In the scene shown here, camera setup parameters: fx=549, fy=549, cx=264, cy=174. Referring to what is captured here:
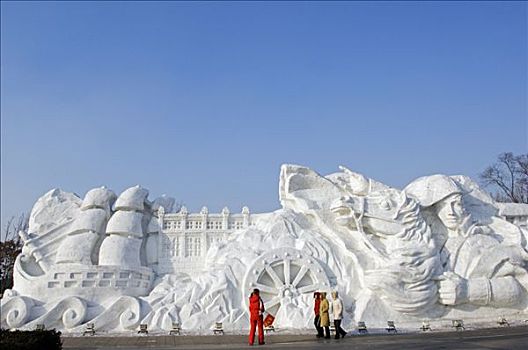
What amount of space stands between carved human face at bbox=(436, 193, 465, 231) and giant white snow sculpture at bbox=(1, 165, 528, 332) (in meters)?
0.04

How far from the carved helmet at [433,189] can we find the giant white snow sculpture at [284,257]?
0.03m

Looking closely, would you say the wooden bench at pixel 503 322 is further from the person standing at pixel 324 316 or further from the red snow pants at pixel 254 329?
the red snow pants at pixel 254 329

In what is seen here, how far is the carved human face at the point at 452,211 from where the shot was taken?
569 inches

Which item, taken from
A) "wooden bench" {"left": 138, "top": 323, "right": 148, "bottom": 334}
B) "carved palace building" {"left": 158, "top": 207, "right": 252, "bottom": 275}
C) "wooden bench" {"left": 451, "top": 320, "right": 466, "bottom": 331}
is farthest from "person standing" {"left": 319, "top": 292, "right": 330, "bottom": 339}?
"carved palace building" {"left": 158, "top": 207, "right": 252, "bottom": 275}

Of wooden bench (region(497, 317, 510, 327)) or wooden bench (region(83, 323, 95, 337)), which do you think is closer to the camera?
wooden bench (region(83, 323, 95, 337))

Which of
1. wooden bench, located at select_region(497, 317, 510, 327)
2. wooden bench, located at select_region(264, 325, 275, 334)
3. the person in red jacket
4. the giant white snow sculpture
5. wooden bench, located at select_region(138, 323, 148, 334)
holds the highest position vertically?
the giant white snow sculpture

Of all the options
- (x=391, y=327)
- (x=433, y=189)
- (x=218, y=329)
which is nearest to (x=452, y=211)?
(x=433, y=189)

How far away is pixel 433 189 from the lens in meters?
14.7

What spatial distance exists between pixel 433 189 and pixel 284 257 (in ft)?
14.8

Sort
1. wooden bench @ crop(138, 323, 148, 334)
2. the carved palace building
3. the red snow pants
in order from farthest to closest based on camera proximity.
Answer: the carved palace building, wooden bench @ crop(138, 323, 148, 334), the red snow pants

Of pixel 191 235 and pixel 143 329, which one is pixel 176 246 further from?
pixel 143 329

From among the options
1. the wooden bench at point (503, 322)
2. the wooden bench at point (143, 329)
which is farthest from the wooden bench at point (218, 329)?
the wooden bench at point (503, 322)

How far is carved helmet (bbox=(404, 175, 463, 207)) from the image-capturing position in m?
14.6

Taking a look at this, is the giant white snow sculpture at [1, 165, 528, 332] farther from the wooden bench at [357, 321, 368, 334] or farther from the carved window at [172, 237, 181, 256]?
the wooden bench at [357, 321, 368, 334]
